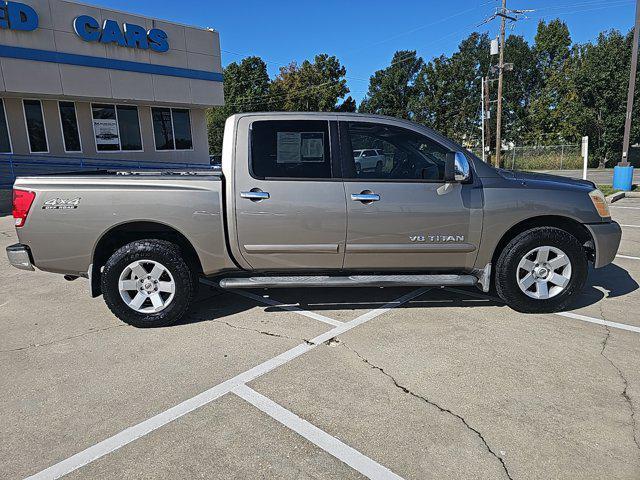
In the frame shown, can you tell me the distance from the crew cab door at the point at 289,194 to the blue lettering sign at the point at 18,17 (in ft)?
51.5

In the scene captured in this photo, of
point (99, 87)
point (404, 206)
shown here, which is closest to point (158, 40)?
point (99, 87)

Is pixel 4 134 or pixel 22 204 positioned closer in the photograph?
pixel 22 204

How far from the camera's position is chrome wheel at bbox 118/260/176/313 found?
4102mm

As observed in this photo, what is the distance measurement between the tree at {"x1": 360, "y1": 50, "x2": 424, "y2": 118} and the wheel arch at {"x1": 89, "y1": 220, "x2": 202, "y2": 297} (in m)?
55.2

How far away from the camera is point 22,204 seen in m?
3.96

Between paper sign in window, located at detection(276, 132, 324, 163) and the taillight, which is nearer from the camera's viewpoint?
the taillight

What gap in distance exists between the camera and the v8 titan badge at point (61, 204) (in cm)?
395

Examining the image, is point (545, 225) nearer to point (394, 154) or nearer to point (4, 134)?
point (394, 154)

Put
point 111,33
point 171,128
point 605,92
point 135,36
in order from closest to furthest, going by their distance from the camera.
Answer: point 111,33 → point 135,36 → point 171,128 → point 605,92

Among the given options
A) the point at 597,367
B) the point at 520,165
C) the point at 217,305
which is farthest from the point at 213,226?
the point at 520,165

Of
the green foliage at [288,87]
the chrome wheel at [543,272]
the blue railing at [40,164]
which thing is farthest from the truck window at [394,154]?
the green foliage at [288,87]

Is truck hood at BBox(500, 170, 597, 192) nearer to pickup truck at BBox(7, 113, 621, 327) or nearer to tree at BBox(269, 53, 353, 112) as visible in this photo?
pickup truck at BBox(7, 113, 621, 327)

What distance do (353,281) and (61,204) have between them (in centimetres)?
277

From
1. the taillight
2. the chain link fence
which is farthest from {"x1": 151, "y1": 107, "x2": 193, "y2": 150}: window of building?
the chain link fence
